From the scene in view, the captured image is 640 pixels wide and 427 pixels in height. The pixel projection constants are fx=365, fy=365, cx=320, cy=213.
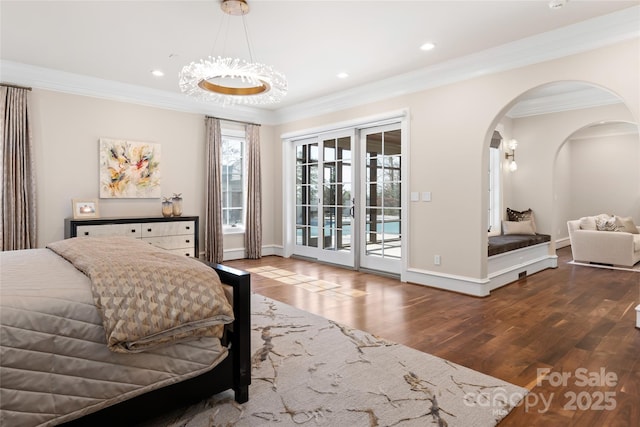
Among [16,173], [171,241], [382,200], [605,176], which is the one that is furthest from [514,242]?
[16,173]

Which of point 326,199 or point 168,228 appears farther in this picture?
point 326,199

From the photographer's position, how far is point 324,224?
6121 mm

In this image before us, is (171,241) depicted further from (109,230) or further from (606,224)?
(606,224)

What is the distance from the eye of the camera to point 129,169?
5.25 metres

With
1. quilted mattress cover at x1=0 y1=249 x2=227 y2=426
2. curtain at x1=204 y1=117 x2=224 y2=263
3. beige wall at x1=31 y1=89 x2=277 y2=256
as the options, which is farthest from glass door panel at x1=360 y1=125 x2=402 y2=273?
quilted mattress cover at x1=0 y1=249 x2=227 y2=426

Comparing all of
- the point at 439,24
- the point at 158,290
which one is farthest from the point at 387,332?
the point at 439,24

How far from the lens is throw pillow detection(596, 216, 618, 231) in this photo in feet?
20.0

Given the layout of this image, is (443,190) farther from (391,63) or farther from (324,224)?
(324,224)

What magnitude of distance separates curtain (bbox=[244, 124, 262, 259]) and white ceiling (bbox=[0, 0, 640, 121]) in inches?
76.5

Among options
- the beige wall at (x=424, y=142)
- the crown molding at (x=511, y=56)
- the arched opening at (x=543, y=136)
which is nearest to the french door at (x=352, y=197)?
the beige wall at (x=424, y=142)

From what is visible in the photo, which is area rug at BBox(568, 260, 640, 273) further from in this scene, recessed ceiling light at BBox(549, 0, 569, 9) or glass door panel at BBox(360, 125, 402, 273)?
recessed ceiling light at BBox(549, 0, 569, 9)

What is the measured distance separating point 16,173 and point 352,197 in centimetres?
430

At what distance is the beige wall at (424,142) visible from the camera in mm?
3676

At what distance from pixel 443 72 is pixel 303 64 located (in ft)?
5.50
